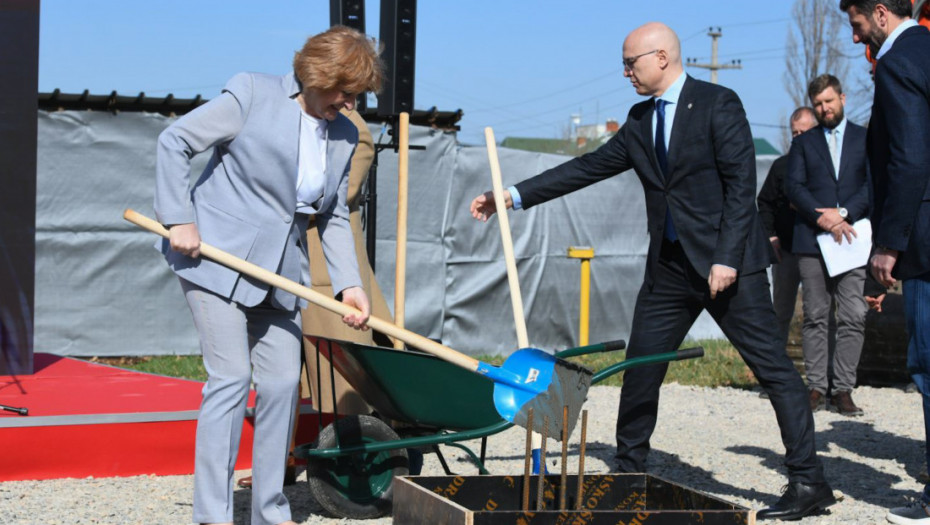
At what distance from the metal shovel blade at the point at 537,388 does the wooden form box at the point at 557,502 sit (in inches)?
10.8

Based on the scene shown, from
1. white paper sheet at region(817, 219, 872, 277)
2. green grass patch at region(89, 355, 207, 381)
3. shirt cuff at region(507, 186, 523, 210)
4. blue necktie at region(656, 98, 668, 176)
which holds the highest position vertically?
blue necktie at region(656, 98, 668, 176)

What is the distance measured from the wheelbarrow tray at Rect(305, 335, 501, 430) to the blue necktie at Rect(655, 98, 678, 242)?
37.3 inches

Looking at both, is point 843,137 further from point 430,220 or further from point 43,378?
point 43,378

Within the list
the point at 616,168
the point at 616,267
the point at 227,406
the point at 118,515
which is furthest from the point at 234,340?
the point at 616,267

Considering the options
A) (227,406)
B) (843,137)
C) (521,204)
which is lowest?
(227,406)

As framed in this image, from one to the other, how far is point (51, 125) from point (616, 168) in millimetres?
5816

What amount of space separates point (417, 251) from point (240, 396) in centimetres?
629

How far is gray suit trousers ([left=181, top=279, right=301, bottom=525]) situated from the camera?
133 inches

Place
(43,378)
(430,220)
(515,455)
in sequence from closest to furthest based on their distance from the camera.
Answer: (515,455) < (43,378) < (430,220)

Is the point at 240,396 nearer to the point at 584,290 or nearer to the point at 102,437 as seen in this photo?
the point at 102,437

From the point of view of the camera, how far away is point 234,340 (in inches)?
135

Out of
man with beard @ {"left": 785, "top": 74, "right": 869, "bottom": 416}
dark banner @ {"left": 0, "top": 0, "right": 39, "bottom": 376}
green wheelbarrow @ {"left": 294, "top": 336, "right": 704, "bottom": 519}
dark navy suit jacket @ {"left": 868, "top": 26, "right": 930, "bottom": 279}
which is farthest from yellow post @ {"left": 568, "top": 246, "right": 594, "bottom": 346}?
dark navy suit jacket @ {"left": 868, "top": 26, "right": 930, "bottom": 279}

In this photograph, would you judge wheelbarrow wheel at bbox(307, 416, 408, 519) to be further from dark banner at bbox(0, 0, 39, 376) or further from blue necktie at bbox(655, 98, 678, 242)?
dark banner at bbox(0, 0, 39, 376)

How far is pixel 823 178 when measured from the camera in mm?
6555
